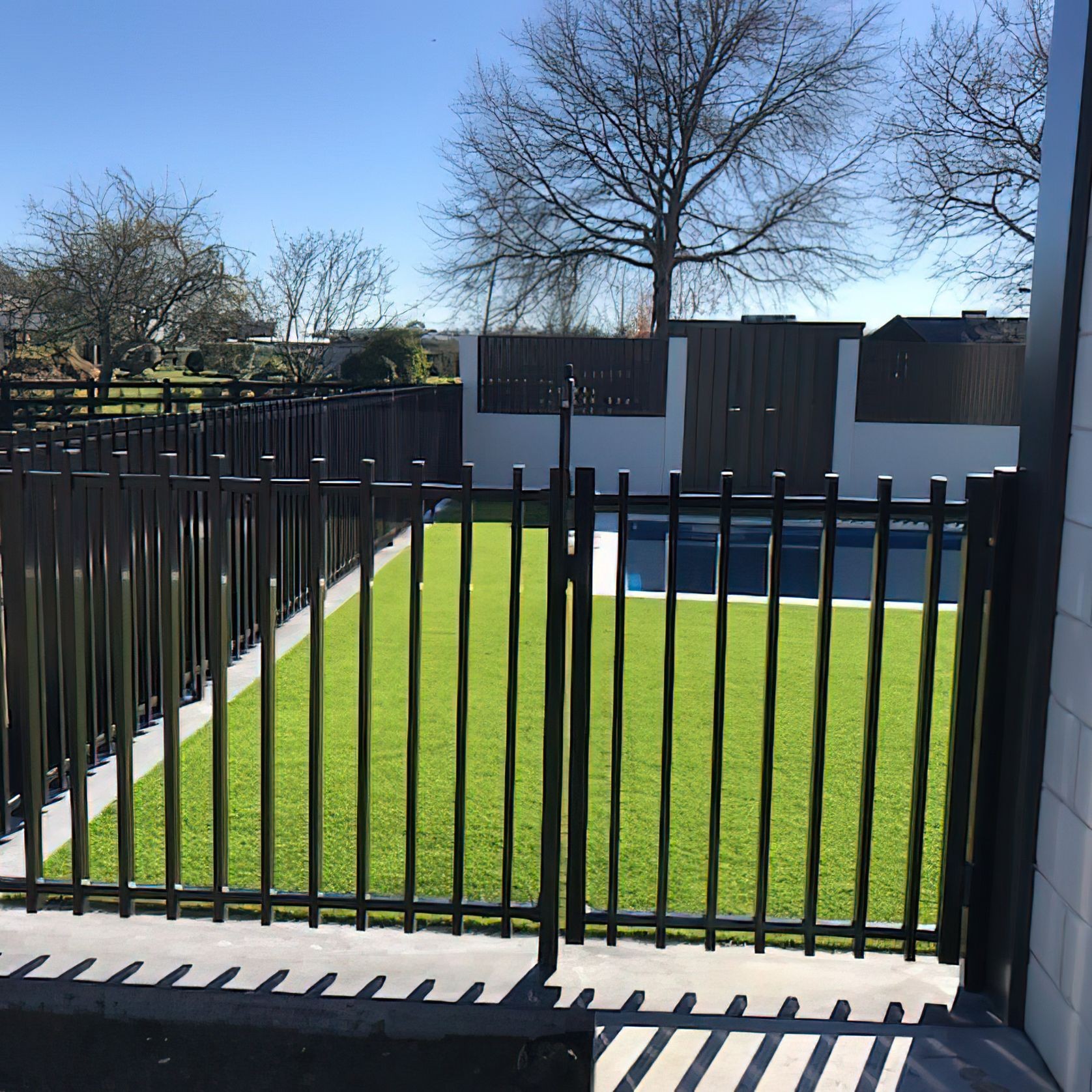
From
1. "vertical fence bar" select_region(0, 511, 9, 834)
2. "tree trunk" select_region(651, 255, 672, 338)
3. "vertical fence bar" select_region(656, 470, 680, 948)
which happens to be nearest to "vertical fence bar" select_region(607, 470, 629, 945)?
"vertical fence bar" select_region(656, 470, 680, 948)

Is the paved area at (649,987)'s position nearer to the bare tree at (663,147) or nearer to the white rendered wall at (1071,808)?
the white rendered wall at (1071,808)

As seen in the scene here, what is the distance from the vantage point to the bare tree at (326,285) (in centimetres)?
2662

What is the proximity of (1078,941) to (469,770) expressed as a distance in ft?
10.7

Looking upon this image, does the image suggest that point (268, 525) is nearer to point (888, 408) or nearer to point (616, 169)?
point (888, 408)

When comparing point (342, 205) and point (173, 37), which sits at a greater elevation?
point (173, 37)

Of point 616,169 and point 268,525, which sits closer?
point 268,525

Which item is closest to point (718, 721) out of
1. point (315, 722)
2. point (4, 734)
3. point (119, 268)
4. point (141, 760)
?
point (315, 722)

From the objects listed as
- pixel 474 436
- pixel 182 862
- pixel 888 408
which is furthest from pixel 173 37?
pixel 182 862

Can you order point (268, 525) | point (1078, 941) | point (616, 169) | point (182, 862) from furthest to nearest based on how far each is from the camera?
point (616, 169)
point (182, 862)
point (268, 525)
point (1078, 941)

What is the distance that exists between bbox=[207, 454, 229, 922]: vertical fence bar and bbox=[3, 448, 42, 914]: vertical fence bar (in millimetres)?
555

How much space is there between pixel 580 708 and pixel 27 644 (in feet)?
5.80

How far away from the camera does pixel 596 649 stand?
820 cm

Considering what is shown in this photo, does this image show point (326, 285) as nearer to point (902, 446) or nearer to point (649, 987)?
point (902, 446)

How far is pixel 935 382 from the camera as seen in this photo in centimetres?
1931
